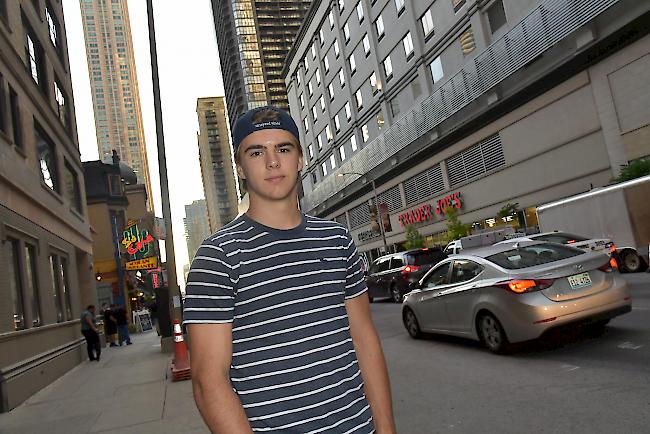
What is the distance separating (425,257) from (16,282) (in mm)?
12442

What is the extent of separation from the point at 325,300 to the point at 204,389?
1.75ft

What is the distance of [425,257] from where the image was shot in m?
18.9

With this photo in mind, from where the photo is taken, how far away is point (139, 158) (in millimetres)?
173125

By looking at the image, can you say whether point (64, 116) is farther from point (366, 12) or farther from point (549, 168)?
point (366, 12)

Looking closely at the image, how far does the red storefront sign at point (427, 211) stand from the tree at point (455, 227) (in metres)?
1.15

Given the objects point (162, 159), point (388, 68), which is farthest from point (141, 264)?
point (388, 68)

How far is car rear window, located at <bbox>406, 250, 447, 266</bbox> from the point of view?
18.6m

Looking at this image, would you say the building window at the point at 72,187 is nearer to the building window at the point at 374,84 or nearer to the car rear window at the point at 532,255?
the car rear window at the point at 532,255

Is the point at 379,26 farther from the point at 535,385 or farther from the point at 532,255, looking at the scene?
the point at 535,385

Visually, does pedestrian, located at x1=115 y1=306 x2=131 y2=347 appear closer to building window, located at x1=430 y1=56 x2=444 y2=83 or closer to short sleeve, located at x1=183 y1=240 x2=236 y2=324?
short sleeve, located at x1=183 y1=240 x2=236 y2=324

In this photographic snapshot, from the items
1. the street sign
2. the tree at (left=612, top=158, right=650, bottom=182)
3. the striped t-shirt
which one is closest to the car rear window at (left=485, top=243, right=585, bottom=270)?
the striped t-shirt

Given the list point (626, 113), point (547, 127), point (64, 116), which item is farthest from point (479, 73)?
point (64, 116)

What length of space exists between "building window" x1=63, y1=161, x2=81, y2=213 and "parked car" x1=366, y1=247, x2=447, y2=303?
38.8 feet

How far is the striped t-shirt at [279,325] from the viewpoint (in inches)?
72.2
